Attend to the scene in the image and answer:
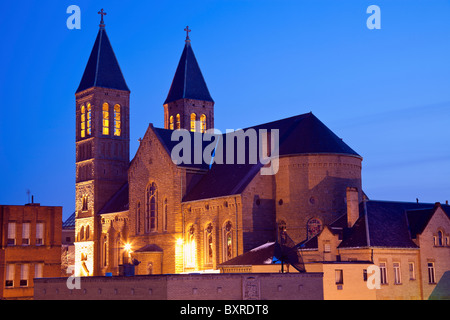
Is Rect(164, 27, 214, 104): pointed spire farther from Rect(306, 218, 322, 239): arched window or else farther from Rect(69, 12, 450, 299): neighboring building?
Rect(306, 218, 322, 239): arched window

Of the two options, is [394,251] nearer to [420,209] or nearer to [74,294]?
[420,209]

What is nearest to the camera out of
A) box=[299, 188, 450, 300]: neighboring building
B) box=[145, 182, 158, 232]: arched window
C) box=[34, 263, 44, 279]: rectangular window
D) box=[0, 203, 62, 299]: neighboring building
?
box=[299, 188, 450, 300]: neighboring building

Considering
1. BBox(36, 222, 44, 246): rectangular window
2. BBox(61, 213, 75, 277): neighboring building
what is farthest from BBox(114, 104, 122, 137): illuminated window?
BBox(36, 222, 44, 246): rectangular window

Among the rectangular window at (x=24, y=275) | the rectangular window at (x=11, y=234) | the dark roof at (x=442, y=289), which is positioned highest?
the rectangular window at (x=11, y=234)

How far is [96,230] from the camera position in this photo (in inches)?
3191

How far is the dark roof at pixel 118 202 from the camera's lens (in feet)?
255

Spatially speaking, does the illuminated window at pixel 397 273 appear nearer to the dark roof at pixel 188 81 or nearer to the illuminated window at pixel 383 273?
the illuminated window at pixel 383 273

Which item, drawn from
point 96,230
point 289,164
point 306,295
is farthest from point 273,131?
point 96,230

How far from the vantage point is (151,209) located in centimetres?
7000

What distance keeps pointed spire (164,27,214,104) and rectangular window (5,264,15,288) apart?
121 feet

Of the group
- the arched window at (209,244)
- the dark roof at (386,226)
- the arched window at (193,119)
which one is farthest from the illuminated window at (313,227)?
the arched window at (193,119)

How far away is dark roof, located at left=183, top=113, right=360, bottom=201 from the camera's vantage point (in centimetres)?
5872

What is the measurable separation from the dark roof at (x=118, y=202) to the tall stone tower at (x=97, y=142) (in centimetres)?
79

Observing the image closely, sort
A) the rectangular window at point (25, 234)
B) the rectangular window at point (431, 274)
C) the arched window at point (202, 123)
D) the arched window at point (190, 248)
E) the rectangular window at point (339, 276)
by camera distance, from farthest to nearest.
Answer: the arched window at point (202, 123) → the arched window at point (190, 248) → the rectangular window at point (25, 234) → the rectangular window at point (431, 274) → the rectangular window at point (339, 276)
